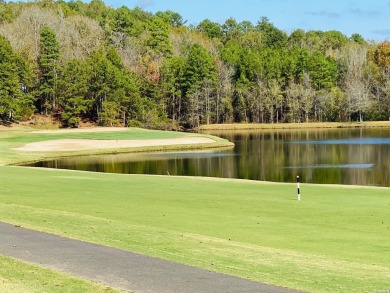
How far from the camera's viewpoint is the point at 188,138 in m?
90.8

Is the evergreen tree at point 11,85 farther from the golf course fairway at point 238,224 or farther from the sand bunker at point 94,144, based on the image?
the golf course fairway at point 238,224

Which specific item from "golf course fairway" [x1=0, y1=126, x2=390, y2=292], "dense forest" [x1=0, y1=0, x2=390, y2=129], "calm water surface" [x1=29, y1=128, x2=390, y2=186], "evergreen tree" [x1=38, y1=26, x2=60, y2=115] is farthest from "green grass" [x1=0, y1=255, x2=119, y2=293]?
"evergreen tree" [x1=38, y1=26, x2=60, y2=115]

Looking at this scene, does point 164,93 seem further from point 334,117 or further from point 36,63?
point 334,117

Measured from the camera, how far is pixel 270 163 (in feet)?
194

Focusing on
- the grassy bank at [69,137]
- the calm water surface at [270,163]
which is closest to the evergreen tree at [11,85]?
the grassy bank at [69,137]

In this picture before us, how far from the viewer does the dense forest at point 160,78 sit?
121000 millimetres

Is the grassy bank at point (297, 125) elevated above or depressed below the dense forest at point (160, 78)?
below

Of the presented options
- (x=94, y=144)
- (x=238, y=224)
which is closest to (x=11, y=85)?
(x=94, y=144)

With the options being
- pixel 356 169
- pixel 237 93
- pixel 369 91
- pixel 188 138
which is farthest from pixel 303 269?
pixel 369 91

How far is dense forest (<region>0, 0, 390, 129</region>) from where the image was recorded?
12100 centimetres

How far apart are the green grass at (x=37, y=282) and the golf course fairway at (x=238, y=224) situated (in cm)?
280

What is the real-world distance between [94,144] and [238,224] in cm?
6254

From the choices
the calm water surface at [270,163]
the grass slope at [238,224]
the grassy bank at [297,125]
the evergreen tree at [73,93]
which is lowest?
the grassy bank at [297,125]

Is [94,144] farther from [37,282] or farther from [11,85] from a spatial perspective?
[37,282]
